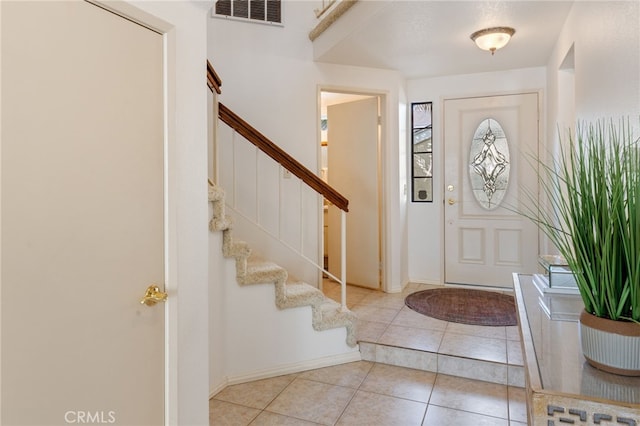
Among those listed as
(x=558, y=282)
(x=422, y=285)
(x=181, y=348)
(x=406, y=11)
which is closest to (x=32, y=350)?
(x=181, y=348)

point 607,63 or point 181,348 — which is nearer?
point 181,348

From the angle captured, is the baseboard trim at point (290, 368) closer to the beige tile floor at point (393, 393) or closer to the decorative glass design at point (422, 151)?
the beige tile floor at point (393, 393)

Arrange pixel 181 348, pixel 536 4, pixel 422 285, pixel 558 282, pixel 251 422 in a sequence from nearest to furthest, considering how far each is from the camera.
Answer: pixel 181 348 < pixel 558 282 < pixel 251 422 < pixel 536 4 < pixel 422 285

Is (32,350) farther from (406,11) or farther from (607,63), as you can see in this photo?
(406,11)

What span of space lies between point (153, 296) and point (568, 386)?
50.0 inches

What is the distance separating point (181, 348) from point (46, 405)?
0.50 meters

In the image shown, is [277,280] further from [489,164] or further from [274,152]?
[489,164]

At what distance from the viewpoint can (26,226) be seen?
1.04m

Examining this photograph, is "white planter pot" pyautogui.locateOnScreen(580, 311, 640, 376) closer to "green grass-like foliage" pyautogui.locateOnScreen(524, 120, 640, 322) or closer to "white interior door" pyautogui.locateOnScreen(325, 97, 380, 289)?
"green grass-like foliage" pyautogui.locateOnScreen(524, 120, 640, 322)

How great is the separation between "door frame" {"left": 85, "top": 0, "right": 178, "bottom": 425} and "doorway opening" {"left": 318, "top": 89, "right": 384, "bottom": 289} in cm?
261

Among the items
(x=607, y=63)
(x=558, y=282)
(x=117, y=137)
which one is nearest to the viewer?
(x=117, y=137)

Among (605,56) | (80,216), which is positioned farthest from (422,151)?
(80,216)

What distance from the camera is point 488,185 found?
4113 mm

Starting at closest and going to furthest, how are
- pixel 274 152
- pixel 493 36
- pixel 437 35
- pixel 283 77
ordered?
pixel 274 152 → pixel 493 36 → pixel 437 35 → pixel 283 77
